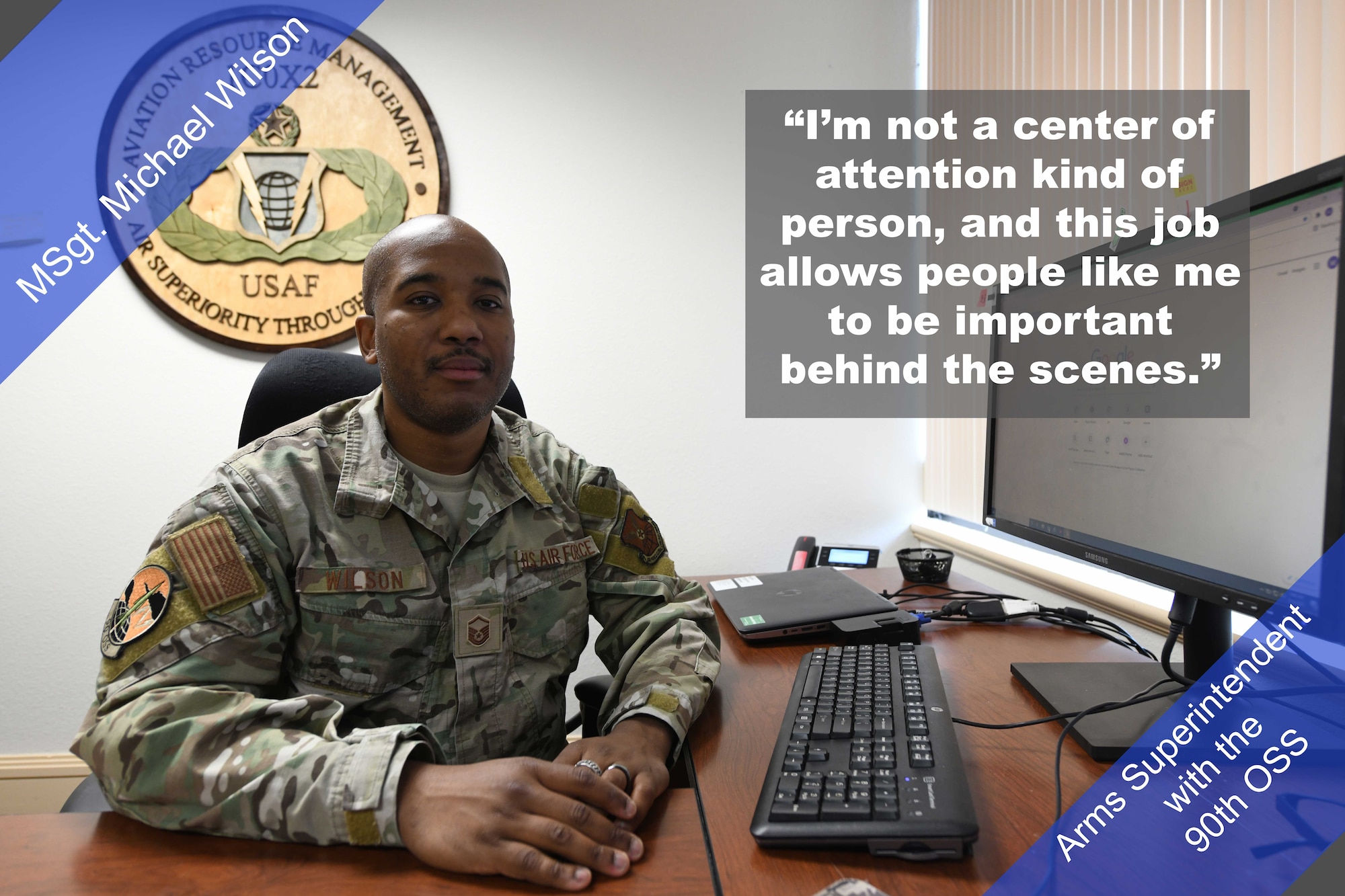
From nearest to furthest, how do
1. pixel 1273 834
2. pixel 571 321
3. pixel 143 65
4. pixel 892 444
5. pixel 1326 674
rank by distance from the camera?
pixel 1273 834 < pixel 1326 674 < pixel 143 65 < pixel 571 321 < pixel 892 444

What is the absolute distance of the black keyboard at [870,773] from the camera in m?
0.53

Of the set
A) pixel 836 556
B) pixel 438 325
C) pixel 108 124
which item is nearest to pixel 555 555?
pixel 438 325

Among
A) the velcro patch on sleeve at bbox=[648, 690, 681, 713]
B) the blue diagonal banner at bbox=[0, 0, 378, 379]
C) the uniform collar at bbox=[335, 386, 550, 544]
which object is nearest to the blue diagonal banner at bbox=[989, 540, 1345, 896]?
the velcro patch on sleeve at bbox=[648, 690, 681, 713]

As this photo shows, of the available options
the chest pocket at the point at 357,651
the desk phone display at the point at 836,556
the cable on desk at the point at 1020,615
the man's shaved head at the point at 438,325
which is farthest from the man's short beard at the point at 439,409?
the desk phone display at the point at 836,556

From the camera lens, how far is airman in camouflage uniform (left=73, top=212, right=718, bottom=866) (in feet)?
2.03

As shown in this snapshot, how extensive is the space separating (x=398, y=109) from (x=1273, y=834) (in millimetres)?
2185

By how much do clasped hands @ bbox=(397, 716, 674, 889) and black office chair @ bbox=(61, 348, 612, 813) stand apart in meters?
0.49

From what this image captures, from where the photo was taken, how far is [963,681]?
3.02 ft

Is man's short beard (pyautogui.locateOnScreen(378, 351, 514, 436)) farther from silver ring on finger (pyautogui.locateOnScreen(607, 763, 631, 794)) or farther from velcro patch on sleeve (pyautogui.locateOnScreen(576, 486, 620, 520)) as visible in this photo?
silver ring on finger (pyautogui.locateOnScreen(607, 763, 631, 794))

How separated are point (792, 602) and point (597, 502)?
1.19 feet

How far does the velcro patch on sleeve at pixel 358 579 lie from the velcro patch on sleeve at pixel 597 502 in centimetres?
26

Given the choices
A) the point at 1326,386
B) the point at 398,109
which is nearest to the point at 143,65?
the point at 398,109

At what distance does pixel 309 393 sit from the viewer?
118 centimetres

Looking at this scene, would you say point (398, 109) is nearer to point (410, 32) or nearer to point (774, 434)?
point (410, 32)
